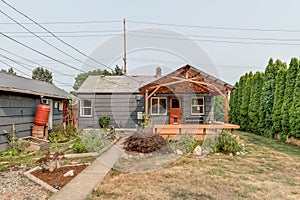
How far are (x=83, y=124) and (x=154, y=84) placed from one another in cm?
685

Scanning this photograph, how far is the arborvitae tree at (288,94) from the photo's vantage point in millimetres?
10922

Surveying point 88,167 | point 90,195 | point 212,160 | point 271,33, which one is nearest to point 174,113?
point 212,160

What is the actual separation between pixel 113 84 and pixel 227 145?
10319mm

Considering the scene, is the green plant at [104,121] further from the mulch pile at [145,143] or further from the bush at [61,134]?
the mulch pile at [145,143]

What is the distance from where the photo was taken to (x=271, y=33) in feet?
76.0

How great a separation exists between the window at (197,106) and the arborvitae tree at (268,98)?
3.42m

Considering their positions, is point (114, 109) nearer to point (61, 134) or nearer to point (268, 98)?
point (61, 134)

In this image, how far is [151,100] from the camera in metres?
14.7

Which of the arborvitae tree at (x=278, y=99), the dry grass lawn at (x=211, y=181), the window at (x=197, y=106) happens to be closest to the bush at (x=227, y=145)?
the dry grass lawn at (x=211, y=181)

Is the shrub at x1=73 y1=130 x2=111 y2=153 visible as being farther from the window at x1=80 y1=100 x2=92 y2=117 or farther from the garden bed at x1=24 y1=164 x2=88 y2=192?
the window at x1=80 y1=100 x2=92 y2=117

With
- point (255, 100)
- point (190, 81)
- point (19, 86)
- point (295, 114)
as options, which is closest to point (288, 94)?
point (295, 114)

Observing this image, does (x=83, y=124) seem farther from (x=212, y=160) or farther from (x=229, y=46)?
(x=229, y=46)

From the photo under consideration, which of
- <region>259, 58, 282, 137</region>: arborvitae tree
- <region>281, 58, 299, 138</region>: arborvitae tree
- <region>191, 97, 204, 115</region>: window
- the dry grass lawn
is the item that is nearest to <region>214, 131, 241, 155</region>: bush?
the dry grass lawn

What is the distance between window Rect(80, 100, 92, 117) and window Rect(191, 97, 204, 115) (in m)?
6.78
